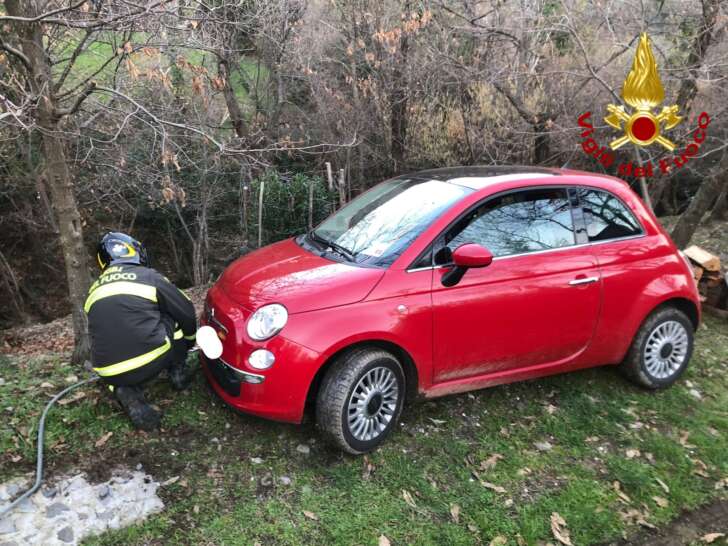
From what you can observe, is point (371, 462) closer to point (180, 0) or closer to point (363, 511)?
point (363, 511)

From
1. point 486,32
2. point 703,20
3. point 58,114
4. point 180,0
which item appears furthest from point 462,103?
point 58,114

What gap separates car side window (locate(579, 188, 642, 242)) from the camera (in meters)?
4.22

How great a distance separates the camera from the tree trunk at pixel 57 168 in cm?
427

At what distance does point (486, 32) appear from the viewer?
880 cm

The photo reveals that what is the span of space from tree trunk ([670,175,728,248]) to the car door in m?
4.90

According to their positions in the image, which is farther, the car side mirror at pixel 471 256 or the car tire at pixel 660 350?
the car tire at pixel 660 350

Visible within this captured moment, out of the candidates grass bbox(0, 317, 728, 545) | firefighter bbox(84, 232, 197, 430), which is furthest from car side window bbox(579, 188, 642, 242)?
firefighter bbox(84, 232, 197, 430)

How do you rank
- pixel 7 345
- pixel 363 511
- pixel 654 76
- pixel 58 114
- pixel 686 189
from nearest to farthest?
pixel 363 511 < pixel 58 114 < pixel 654 76 < pixel 7 345 < pixel 686 189

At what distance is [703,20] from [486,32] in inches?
122

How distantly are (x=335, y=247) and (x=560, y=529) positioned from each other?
234 cm

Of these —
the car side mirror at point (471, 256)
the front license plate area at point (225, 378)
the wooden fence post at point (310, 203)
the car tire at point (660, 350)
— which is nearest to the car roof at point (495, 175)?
the car side mirror at point (471, 256)

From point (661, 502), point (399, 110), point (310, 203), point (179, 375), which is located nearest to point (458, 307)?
point (661, 502)

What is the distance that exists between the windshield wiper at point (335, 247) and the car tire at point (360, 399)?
73cm

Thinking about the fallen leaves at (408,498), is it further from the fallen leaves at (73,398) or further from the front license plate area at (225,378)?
the fallen leaves at (73,398)
